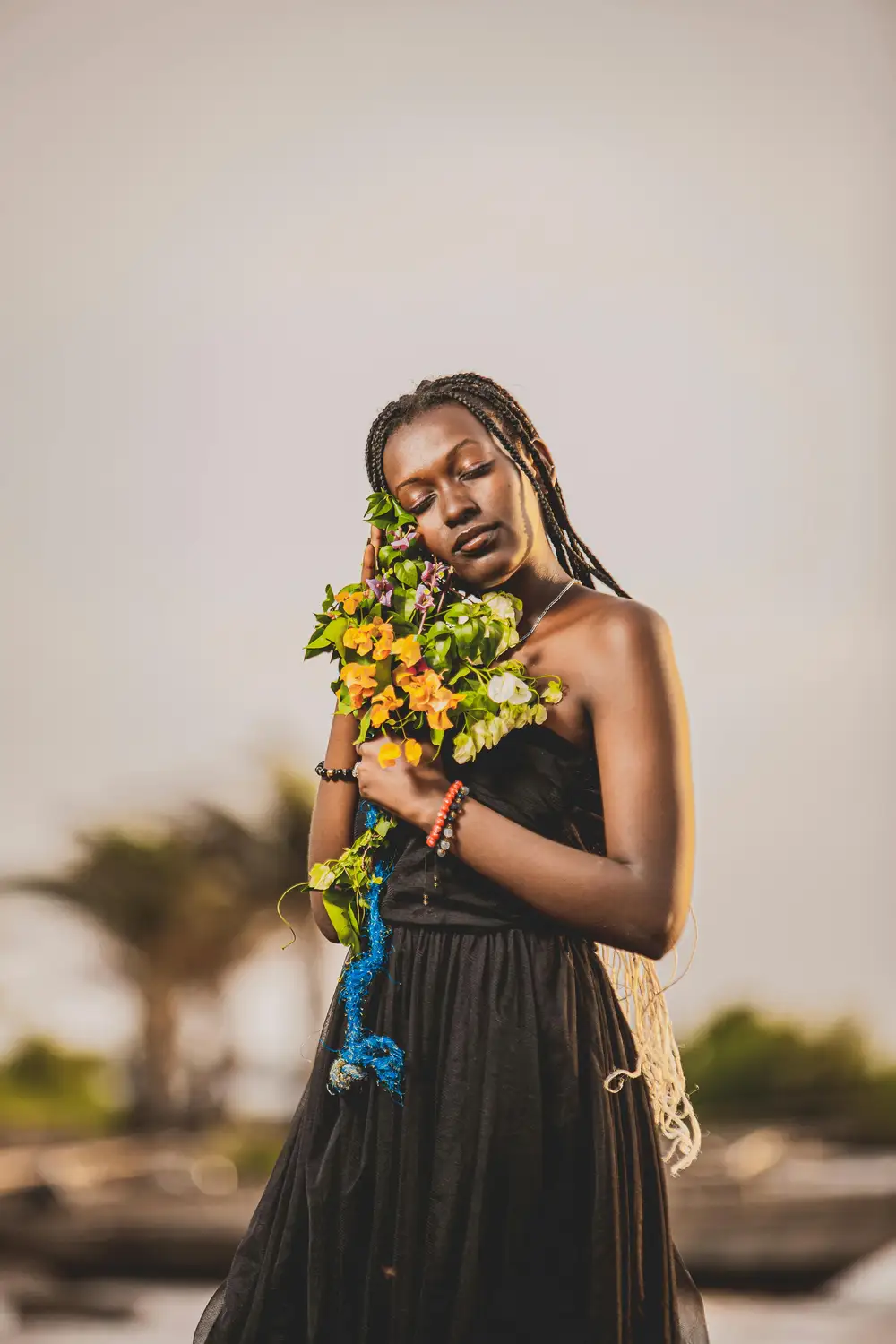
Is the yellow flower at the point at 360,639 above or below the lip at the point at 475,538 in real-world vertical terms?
below

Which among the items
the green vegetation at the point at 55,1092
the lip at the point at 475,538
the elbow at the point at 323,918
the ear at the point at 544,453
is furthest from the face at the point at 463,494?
the green vegetation at the point at 55,1092

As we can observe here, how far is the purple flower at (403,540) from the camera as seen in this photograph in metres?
1.70

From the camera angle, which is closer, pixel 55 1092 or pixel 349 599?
pixel 349 599

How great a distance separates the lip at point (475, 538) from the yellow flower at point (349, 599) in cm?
13

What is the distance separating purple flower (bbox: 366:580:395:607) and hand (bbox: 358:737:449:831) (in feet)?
0.54

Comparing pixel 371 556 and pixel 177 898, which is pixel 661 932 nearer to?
pixel 371 556

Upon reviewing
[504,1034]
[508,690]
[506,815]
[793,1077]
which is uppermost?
[793,1077]

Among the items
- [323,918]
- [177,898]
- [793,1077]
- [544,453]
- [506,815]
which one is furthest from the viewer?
[177,898]

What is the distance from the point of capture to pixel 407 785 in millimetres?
1586

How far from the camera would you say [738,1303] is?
3.92 metres

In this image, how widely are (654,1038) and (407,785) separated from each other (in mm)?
524

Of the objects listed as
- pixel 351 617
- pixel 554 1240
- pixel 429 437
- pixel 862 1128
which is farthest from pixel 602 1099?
pixel 862 1128

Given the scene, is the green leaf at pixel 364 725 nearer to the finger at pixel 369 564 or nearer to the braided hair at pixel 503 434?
the finger at pixel 369 564

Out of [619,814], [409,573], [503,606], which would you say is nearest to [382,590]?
[409,573]
